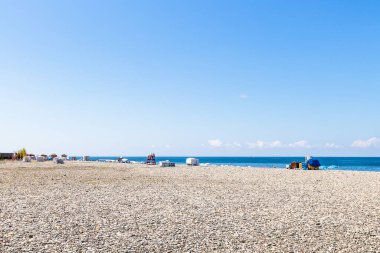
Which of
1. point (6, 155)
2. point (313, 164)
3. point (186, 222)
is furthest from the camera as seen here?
point (6, 155)

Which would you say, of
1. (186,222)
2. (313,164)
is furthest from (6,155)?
(186,222)

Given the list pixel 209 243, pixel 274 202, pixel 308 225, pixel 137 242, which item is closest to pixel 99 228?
Answer: pixel 137 242

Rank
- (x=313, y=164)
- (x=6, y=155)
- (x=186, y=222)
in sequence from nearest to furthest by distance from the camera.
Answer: (x=186, y=222) → (x=313, y=164) → (x=6, y=155)

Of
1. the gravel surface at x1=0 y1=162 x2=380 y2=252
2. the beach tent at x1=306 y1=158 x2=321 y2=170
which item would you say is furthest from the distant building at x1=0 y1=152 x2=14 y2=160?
the gravel surface at x1=0 y1=162 x2=380 y2=252

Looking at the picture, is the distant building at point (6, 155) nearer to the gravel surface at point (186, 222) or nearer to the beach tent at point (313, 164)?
the beach tent at point (313, 164)

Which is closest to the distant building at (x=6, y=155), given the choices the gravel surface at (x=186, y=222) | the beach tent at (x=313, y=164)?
the beach tent at (x=313, y=164)

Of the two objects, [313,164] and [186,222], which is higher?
[313,164]

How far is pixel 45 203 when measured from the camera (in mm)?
13000

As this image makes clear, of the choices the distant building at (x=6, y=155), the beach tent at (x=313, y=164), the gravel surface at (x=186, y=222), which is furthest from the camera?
the distant building at (x=6, y=155)

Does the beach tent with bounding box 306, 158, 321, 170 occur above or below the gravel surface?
above

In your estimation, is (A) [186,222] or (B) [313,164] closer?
(A) [186,222]

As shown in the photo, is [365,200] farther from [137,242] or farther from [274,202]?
[137,242]

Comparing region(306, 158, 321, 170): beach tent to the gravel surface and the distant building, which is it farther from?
the distant building

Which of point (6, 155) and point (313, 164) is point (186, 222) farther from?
point (6, 155)
